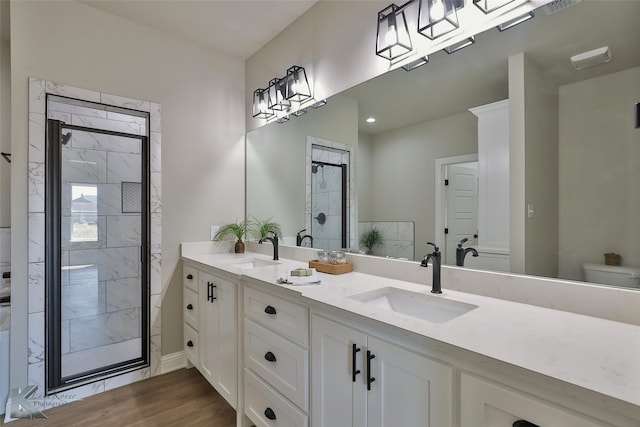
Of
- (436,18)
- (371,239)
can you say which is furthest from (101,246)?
(436,18)

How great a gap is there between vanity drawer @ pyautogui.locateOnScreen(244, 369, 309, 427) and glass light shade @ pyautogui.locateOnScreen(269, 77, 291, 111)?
184cm

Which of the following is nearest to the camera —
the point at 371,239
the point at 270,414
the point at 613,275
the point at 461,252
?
the point at 613,275

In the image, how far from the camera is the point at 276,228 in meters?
2.60

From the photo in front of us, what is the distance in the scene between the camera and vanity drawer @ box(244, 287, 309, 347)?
133 centimetres

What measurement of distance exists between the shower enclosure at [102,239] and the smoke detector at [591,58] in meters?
2.63

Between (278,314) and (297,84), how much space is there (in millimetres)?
1607

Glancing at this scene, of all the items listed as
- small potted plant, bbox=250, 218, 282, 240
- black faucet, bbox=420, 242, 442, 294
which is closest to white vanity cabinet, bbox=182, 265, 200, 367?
small potted plant, bbox=250, 218, 282, 240

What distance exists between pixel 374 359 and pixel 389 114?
49.9 inches

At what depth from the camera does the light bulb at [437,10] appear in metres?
1.40

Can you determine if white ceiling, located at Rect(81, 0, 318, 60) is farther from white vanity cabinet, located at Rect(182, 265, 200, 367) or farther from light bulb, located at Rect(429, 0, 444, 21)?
white vanity cabinet, located at Rect(182, 265, 200, 367)

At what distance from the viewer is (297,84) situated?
2.26 m

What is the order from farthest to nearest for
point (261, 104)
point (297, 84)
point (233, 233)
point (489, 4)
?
point (233, 233), point (261, 104), point (297, 84), point (489, 4)

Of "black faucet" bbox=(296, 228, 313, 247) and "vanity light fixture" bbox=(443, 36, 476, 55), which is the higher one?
"vanity light fixture" bbox=(443, 36, 476, 55)

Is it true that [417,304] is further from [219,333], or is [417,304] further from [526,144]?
[219,333]
